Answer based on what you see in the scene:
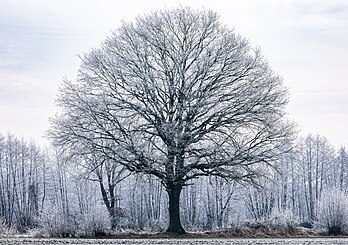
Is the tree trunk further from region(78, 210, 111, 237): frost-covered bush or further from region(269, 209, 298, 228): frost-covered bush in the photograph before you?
region(269, 209, 298, 228): frost-covered bush

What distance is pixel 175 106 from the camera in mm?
39156

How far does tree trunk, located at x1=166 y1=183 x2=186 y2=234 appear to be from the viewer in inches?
1509

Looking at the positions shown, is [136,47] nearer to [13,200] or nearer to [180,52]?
[180,52]

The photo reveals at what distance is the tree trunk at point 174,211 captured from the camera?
38338 millimetres

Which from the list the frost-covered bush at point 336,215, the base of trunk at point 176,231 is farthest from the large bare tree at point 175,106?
the frost-covered bush at point 336,215

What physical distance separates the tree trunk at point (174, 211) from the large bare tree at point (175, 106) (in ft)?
0.18

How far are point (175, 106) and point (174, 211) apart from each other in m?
5.78

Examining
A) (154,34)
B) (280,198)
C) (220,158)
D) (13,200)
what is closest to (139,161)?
(220,158)

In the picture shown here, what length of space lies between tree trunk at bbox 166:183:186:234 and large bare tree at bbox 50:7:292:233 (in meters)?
0.06

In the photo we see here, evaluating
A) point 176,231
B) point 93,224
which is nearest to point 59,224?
point 93,224

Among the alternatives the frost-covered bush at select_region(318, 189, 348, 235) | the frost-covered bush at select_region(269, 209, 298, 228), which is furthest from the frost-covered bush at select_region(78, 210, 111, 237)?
the frost-covered bush at select_region(318, 189, 348, 235)

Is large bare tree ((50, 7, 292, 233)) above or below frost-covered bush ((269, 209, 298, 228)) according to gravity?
above

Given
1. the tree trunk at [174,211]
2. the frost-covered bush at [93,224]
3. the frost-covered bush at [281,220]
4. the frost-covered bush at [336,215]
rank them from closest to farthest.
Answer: the frost-covered bush at [93,224] → the frost-covered bush at [336,215] → the frost-covered bush at [281,220] → the tree trunk at [174,211]

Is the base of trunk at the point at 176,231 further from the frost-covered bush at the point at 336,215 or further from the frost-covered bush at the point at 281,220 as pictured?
the frost-covered bush at the point at 336,215
